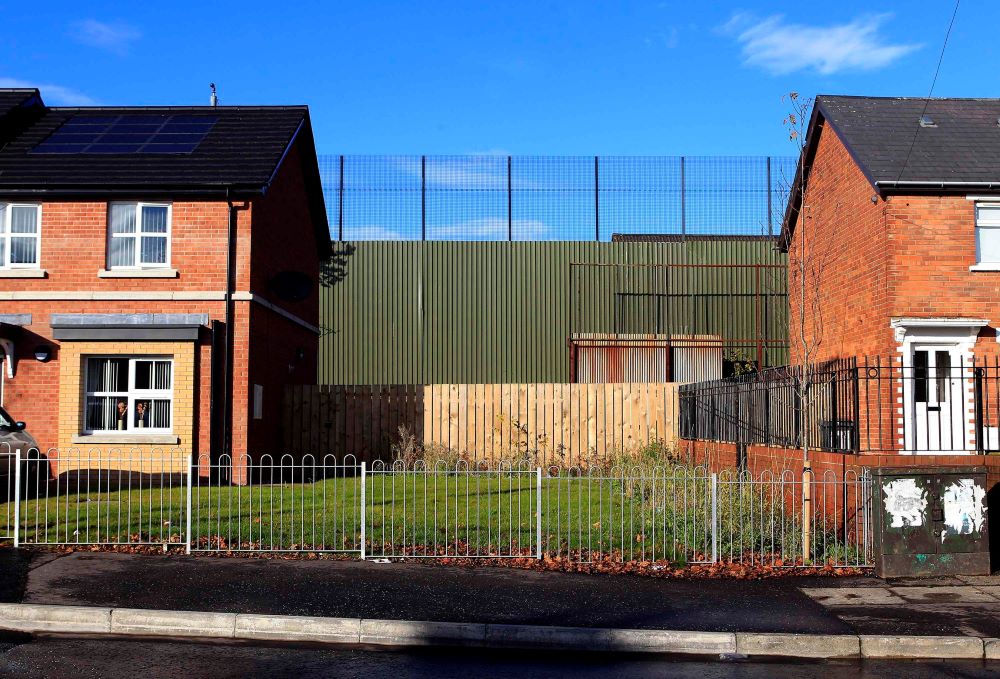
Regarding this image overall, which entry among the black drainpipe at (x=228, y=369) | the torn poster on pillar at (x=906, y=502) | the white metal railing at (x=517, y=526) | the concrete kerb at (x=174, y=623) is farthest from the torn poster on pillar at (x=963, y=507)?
the black drainpipe at (x=228, y=369)

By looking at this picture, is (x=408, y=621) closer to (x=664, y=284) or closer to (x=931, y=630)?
(x=931, y=630)

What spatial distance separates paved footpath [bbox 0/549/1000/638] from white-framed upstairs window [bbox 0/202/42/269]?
8797mm

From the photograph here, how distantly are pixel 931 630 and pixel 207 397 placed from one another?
12.8 meters

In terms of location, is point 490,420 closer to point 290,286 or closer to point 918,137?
point 290,286

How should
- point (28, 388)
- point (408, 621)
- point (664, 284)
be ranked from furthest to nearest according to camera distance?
point (664, 284), point (28, 388), point (408, 621)

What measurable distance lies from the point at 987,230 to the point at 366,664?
48.3 ft

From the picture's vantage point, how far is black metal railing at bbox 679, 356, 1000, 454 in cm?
1298

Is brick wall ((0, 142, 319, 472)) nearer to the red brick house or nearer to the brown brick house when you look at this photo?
the red brick house

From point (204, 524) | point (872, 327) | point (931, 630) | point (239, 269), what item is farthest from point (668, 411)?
point (931, 630)

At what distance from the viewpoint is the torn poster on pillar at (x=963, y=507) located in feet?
34.9

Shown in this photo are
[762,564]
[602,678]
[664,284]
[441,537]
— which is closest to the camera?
[602,678]

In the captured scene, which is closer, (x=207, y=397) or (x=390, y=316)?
(x=207, y=397)

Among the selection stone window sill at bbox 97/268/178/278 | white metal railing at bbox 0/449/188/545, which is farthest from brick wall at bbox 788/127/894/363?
stone window sill at bbox 97/268/178/278

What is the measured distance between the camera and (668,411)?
2097 centimetres
